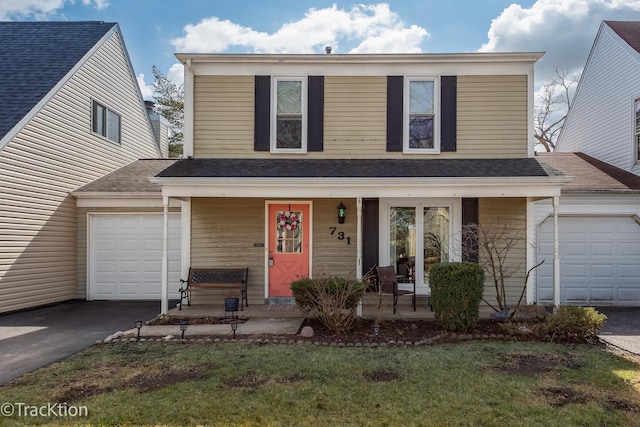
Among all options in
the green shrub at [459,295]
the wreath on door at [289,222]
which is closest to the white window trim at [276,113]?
the wreath on door at [289,222]

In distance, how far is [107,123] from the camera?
11.1 m

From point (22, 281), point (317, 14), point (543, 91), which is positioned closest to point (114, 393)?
point (22, 281)

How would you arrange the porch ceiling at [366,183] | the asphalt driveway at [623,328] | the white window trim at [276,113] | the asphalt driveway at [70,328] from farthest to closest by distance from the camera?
the white window trim at [276,113] → the porch ceiling at [366,183] → the asphalt driveway at [623,328] → the asphalt driveway at [70,328]

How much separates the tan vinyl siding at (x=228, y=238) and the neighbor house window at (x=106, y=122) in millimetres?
4763

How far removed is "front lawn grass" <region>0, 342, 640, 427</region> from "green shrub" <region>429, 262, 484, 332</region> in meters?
0.69

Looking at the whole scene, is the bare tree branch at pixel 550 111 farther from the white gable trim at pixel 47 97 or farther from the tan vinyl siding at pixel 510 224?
the white gable trim at pixel 47 97

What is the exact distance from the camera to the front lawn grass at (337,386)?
132 inches

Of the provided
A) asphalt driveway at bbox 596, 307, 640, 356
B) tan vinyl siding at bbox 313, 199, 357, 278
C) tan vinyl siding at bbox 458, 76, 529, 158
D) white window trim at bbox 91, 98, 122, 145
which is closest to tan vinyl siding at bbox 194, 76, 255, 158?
tan vinyl siding at bbox 313, 199, 357, 278

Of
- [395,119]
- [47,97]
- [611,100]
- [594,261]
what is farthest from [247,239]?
[611,100]

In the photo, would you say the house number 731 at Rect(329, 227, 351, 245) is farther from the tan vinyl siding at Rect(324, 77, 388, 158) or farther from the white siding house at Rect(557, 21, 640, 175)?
the white siding house at Rect(557, 21, 640, 175)

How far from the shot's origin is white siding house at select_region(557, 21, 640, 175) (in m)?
9.98

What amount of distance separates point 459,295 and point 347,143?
4.00 meters

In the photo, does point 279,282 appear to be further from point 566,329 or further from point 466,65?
point 466,65
